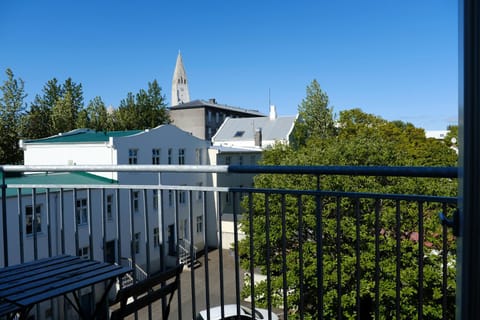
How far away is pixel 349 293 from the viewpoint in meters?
14.7

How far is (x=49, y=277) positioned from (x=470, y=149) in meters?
2.21

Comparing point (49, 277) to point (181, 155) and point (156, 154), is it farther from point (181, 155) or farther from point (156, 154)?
point (181, 155)

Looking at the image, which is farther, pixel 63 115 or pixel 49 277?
pixel 63 115

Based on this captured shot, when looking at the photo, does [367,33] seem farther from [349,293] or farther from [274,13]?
[349,293]

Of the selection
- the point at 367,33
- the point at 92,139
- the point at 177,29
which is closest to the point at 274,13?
the point at 367,33

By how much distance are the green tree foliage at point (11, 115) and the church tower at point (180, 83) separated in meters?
84.3

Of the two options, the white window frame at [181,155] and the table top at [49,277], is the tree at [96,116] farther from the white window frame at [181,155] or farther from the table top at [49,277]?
the table top at [49,277]

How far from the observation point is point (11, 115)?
33625mm

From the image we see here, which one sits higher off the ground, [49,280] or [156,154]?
[156,154]

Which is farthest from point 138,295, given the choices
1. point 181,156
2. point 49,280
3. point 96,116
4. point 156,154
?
point 96,116

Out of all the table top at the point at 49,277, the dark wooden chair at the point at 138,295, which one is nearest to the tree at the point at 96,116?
the table top at the point at 49,277

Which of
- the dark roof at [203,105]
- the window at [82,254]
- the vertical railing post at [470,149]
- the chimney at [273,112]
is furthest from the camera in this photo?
the dark roof at [203,105]

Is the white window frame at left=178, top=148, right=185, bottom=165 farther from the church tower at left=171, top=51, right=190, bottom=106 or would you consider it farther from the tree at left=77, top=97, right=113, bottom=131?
the church tower at left=171, top=51, right=190, bottom=106

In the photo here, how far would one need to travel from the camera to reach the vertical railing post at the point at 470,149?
3.49 feet
